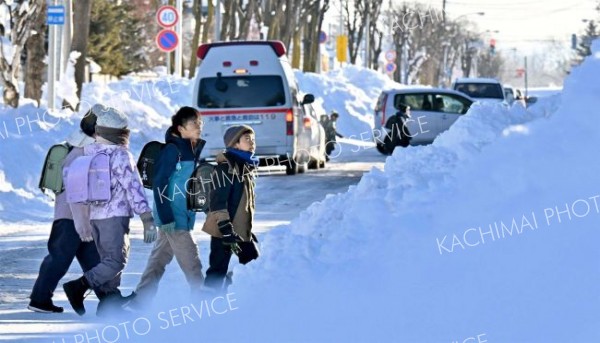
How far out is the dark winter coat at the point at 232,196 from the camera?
8.97 m

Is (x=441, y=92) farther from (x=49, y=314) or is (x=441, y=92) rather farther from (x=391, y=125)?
(x=49, y=314)

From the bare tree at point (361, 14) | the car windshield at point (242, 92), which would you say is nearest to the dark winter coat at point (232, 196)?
the car windshield at point (242, 92)

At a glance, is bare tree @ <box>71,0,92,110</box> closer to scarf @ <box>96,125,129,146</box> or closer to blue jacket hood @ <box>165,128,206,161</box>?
blue jacket hood @ <box>165,128,206,161</box>

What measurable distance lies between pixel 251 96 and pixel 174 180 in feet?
46.6

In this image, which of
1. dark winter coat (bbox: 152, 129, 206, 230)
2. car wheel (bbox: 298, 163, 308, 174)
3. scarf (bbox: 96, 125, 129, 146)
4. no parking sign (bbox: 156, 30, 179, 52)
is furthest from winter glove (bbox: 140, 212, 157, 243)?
no parking sign (bbox: 156, 30, 179, 52)

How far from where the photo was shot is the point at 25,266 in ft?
39.7

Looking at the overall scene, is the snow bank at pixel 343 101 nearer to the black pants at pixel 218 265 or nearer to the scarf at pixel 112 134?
the black pants at pixel 218 265

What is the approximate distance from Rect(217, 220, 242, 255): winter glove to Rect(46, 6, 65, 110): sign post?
1502 cm

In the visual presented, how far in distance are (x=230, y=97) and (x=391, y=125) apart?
22.2ft

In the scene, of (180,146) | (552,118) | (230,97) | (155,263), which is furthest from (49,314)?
(230,97)

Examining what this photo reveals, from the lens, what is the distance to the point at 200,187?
29.2 feet

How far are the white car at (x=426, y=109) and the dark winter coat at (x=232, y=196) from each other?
20681 millimetres

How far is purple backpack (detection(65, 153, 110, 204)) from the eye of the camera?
8.86 meters

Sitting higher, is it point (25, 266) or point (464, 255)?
point (464, 255)
